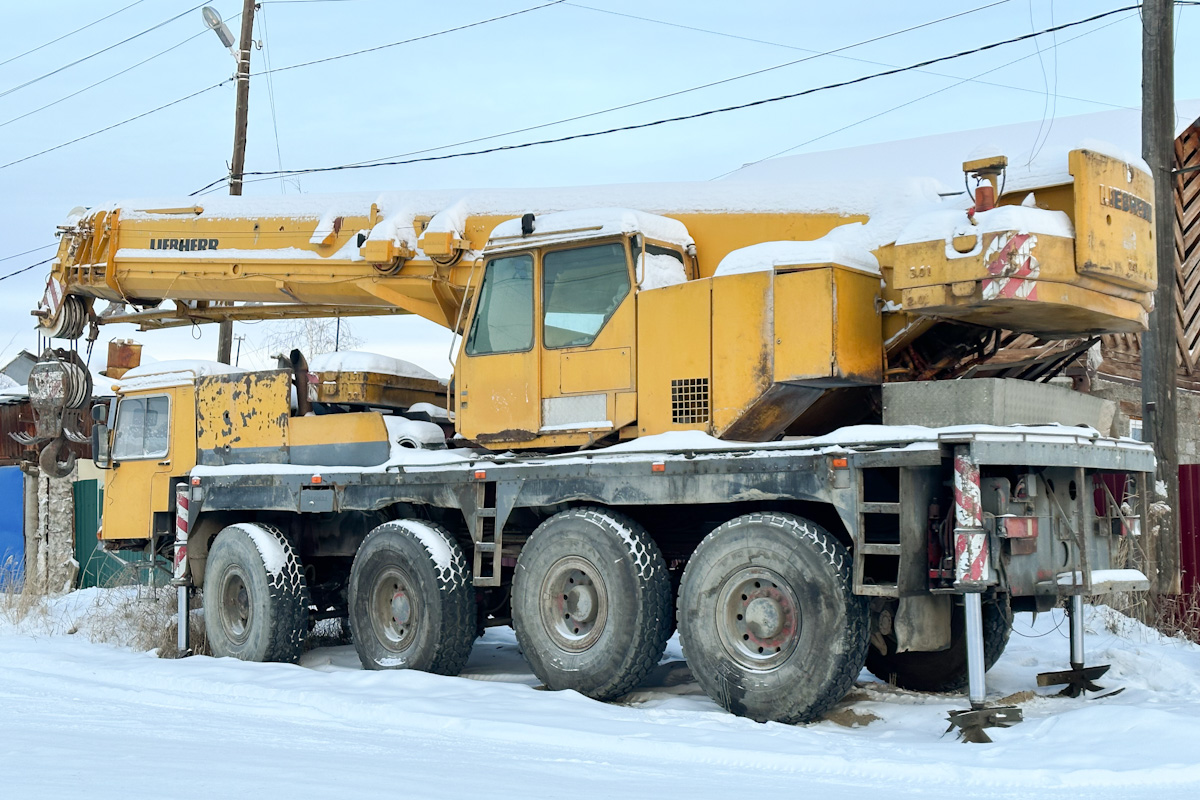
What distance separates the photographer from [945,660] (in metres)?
9.67

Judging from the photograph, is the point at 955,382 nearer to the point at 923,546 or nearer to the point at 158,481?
the point at 923,546

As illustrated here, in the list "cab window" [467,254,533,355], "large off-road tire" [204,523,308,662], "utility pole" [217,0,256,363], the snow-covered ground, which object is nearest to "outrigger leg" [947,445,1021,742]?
the snow-covered ground

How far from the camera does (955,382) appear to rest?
771 cm

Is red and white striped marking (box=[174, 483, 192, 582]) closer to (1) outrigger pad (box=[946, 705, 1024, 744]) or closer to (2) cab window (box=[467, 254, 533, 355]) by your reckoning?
(2) cab window (box=[467, 254, 533, 355])

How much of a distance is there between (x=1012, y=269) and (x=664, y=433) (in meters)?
2.54

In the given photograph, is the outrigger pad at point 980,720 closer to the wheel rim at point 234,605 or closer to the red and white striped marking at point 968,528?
the red and white striped marking at point 968,528

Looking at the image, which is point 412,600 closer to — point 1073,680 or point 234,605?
point 234,605

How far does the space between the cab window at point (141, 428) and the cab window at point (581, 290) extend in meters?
4.86

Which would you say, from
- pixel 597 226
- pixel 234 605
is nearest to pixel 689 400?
pixel 597 226

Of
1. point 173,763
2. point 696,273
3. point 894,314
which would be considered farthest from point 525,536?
point 173,763

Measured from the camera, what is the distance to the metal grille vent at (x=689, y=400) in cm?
878

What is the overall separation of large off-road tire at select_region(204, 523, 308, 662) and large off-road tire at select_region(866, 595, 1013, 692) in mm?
4861

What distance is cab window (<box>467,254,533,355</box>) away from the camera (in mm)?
9844

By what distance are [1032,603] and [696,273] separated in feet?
10.9
